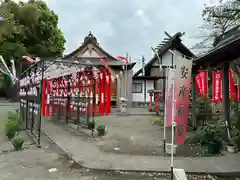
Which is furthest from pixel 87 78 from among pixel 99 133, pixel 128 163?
pixel 128 163

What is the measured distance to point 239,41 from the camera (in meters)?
4.80

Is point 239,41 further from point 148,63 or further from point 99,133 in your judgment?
point 148,63

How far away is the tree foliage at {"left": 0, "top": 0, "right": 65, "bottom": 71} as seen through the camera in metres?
25.6

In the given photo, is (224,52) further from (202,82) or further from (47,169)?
(47,169)

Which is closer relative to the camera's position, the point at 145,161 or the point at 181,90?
the point at 181,90

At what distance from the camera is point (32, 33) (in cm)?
2827

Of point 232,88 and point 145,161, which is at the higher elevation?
point 232,88

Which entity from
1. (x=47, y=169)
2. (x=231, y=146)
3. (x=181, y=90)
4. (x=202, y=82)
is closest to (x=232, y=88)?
(x=202, y=82)

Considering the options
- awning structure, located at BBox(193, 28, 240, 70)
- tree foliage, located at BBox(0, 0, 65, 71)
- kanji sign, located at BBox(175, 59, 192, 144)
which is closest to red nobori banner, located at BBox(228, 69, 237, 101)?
awning structure, located at BBox(193, 28, 240, 70)

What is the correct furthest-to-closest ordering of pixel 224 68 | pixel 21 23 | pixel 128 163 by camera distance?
pixel 21 23 < pixel 224 68 < pixel 128 163

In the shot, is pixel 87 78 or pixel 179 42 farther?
pixel 179 42

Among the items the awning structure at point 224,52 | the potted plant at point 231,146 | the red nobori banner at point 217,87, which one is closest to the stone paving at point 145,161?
the potted plant at point 231,146

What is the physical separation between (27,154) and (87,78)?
5274mm

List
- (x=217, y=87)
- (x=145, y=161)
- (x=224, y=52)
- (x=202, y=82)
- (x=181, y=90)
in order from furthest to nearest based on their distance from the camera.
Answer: (x=202, y=82) < (x=217, y=87) < (x=224, y=52) < (x=145, y=161) < (x=181, y=90)
